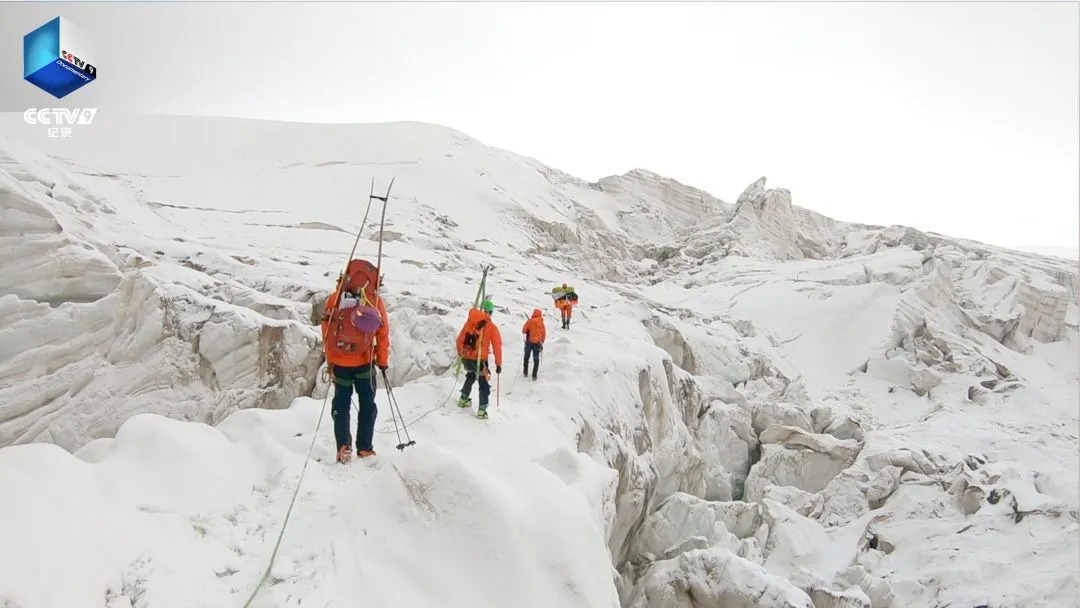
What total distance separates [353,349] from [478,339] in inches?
114

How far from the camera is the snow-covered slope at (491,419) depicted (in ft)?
15.0

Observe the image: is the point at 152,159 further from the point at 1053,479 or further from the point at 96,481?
the point at 1053,479

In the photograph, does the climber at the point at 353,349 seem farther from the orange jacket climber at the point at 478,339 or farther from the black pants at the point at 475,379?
the orange jacket climber at the point at 478,339

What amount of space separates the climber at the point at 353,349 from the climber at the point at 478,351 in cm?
233

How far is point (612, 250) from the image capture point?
44.2 m

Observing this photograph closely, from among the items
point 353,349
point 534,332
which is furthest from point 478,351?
point 353,349

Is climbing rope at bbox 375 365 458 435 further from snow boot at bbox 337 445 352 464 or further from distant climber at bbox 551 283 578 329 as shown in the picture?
distant climber at bbox 551 283 578 329

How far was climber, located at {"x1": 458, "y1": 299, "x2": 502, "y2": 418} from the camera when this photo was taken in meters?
8.69

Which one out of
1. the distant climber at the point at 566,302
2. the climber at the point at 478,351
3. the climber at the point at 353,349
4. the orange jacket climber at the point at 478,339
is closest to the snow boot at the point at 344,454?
the climber at the point at 353,349

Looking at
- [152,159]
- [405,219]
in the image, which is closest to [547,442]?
[405,219]

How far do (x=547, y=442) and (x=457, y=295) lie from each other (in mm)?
10182

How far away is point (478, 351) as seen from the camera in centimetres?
886

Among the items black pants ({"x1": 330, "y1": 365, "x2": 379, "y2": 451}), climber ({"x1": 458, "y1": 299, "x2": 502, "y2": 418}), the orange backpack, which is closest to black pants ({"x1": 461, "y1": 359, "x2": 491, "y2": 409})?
climber ({"x1": 458, "y1": 299, "x2": 502, "y2": 418})

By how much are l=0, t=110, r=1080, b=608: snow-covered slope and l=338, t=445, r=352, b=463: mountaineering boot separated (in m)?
0.18
